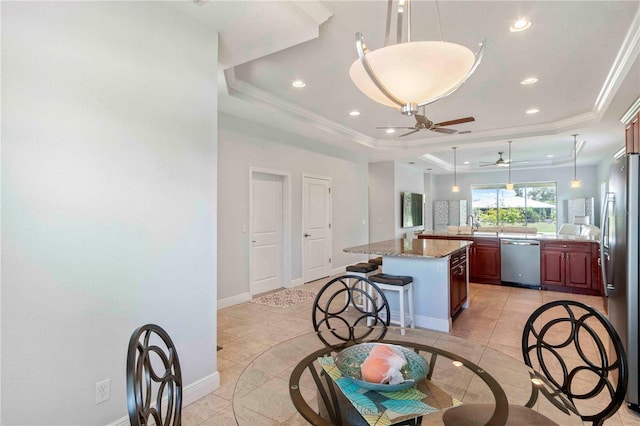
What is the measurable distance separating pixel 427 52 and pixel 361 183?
6476 millimetres

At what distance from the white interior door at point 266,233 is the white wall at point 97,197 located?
275 centimetres

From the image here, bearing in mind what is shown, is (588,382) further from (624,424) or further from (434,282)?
(434,282)

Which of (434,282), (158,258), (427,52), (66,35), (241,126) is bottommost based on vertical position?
(434,282)

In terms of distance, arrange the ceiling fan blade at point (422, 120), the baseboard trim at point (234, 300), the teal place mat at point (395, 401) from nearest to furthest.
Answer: the teal place mat at point (395, 401) → the ceiling fan blade at point (422, 120) → the baseboard trim at point (234, 300)

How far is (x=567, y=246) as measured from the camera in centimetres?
528

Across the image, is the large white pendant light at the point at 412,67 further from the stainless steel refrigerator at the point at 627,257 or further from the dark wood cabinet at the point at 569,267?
the dark wood cabinet at the point at 569,267

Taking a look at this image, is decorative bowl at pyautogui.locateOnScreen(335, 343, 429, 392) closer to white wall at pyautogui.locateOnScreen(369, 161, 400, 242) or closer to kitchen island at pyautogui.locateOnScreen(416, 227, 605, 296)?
kitchen island at pyautogui.locateOnScreen(416, 227, 605, 296)

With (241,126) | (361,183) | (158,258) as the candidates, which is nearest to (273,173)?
(241,126)

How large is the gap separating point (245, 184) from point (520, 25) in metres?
3.76

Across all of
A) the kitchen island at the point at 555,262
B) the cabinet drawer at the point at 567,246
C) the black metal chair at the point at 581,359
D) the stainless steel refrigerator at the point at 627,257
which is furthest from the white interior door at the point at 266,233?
the cabinet drawer at the point at 567,246

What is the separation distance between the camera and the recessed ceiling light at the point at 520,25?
103 inches

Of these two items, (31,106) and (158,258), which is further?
(158,258)

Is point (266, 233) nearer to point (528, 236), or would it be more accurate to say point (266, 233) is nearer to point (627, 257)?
point (627, 257)

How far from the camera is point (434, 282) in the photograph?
383 centimetres
